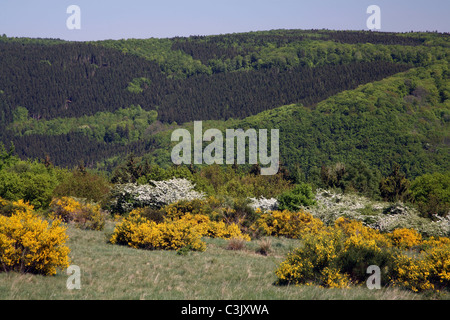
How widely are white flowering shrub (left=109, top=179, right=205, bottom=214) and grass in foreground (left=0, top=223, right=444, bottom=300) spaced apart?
2172 centimetres

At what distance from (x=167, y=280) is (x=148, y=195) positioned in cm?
2987

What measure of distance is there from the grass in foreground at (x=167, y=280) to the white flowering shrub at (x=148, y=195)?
2172 centimetres

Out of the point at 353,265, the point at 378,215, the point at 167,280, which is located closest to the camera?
the point at 167,280

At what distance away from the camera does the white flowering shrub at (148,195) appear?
45.3 m

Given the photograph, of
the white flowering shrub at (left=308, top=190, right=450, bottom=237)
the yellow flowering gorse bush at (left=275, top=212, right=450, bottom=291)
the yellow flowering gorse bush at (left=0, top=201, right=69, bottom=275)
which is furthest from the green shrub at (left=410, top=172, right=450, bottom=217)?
the yellow flowering gorse bush at (left=0, top=201, right=69, bottom=275)

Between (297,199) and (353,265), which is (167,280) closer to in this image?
(353,265)

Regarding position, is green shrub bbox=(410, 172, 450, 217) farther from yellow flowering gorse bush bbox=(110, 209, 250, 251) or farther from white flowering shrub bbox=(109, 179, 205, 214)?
yellow flowering gorse bush bbox=(110, 209, 250, 251)

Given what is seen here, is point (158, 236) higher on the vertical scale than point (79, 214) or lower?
higher

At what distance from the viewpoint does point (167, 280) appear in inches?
639

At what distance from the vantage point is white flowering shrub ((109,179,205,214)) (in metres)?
45.3

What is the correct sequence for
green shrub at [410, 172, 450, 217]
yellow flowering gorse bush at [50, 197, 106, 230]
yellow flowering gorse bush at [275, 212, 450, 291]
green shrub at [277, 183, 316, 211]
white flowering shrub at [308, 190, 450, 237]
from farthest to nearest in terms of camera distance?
green shrub at [410, 172, 450, 217] → green shrub at [277, 183, 316, 211] → white flowering shrub at [308, 190, 450, 237] → yellow flowering gorse bush at [50, 197, 106, 230] → yellow flowering gorse bush at [275, 212, 450, 291]

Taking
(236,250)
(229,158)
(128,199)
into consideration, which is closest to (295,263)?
(236,250)

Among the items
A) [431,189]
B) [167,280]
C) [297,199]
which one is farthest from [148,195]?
[431,189]
